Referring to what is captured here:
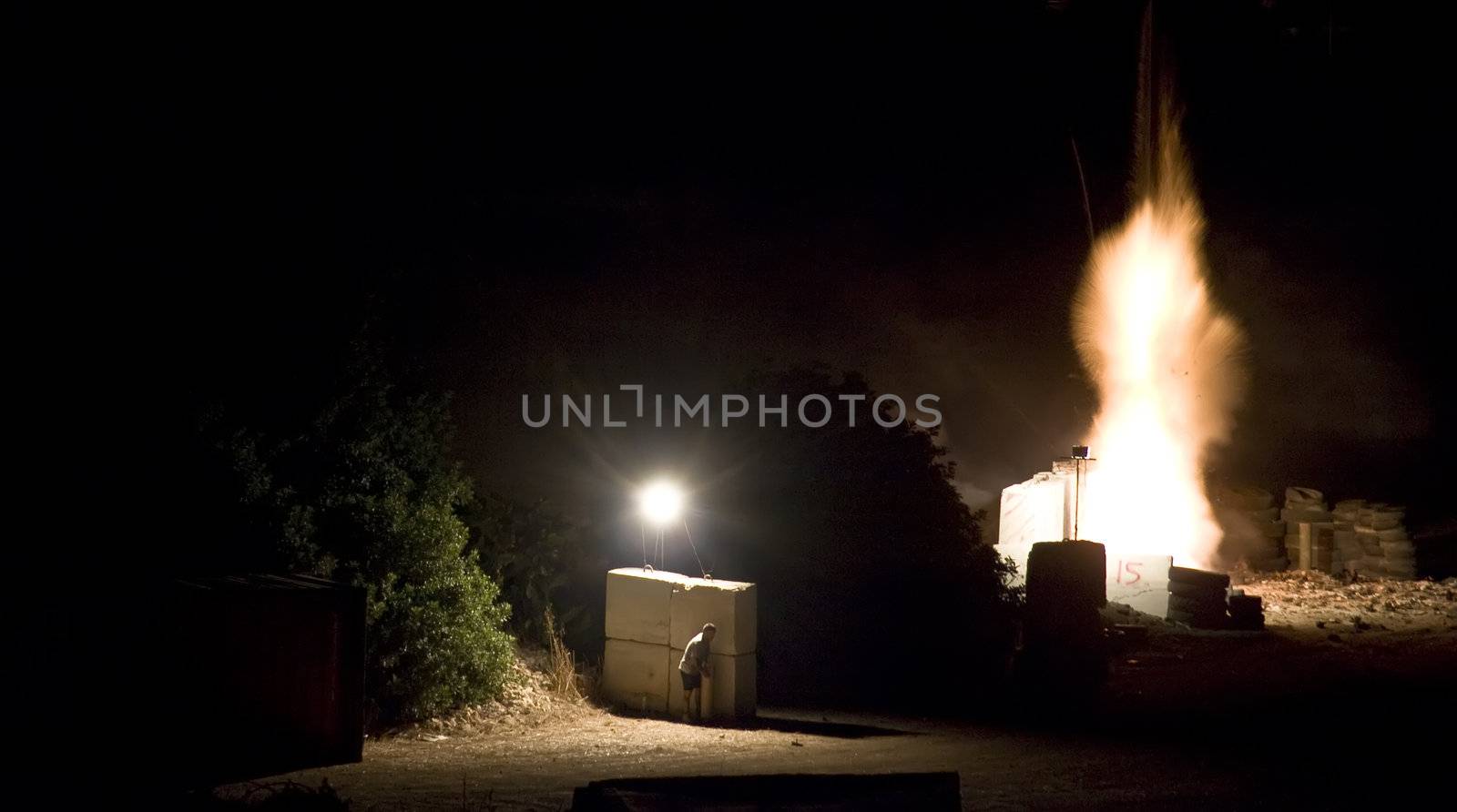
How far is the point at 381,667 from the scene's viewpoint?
47.9 feet

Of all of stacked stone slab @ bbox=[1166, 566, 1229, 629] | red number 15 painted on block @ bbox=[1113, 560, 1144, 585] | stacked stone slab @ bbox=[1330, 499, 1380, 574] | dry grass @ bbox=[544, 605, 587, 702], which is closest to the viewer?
dry grass @ bbox=[544, 605, 587, 702]

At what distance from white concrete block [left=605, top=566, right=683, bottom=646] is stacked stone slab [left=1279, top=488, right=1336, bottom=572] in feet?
79.0

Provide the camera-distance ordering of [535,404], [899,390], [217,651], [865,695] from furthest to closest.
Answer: [899,390]
[535,404]
[865,695]
[217,651]

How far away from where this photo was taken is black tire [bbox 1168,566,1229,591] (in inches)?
1000

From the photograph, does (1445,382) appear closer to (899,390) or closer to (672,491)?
(899,390)

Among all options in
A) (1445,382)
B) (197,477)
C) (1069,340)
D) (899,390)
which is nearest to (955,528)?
(197,477)

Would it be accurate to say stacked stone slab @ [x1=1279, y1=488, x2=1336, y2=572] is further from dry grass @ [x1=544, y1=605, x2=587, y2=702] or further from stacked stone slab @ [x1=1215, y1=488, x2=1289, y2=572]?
dry grass @ [x1=544, y1=605, x2=587, y2=702]

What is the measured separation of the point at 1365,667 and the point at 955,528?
23.1ft

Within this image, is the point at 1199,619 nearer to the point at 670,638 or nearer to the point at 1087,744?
the point at 1087,744

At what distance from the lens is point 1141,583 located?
2747 centimetres

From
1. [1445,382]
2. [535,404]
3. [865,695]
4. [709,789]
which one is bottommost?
[865,695]

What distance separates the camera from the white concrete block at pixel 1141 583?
89.0ft

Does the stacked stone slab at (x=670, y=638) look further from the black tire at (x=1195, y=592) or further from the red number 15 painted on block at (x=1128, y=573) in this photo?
the red number 15 painted on block at (x=1128, y=573)

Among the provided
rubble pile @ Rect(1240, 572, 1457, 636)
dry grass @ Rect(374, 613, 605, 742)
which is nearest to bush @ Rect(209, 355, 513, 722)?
dry grass @ Rect(374, 613, 605, 742)
